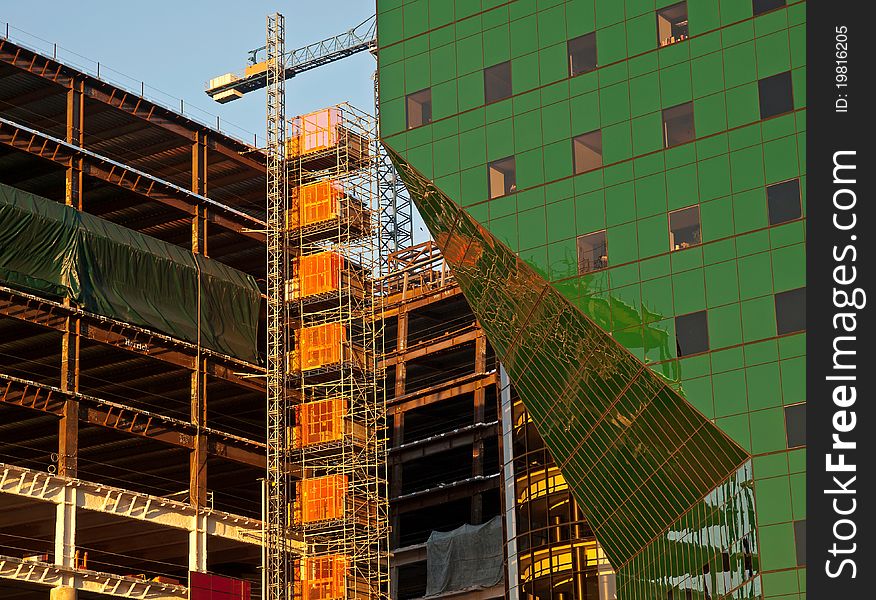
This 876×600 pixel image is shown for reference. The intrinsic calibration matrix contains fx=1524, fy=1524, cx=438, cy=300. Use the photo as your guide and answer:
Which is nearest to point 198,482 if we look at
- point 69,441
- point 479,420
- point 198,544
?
point 198,544

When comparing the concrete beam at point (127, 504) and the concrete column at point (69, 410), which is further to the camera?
the concrete column at point (69, 410)

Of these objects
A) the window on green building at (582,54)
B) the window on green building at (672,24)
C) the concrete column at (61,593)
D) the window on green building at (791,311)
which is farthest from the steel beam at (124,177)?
the window on green building at (791,311)

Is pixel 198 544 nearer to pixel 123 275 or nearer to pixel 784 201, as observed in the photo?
pixel 123 275

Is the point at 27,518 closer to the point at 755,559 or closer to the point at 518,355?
the point at 518,355

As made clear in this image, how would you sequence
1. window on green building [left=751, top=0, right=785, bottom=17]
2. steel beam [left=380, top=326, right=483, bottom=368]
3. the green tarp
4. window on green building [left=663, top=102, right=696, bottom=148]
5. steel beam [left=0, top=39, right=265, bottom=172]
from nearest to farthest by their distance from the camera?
window on green building [left=751, top=0, right=785, bottom=17]
window on green building [left=663, top=102, right=696, bottom=148]
the green tarp
steel beam [left=0, top=39, right=265, bottom=172]
steel beam [left=380, top=326, right=483, bottom=368]

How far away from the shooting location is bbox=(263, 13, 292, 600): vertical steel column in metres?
105

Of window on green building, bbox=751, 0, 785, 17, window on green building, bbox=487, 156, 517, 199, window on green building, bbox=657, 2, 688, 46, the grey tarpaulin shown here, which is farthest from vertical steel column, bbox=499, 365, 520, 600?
the grey tarpaulin

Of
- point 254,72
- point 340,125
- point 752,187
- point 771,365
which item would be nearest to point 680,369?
point 771,365

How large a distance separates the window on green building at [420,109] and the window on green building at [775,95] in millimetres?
16658

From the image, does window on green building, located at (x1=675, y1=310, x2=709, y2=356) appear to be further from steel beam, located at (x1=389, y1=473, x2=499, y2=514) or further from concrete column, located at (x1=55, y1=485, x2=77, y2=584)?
steel beam, located at (x1=389, y1=473, x2=499, y2=514)

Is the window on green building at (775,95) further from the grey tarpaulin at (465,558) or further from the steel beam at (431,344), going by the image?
the steel beam at (431,344)

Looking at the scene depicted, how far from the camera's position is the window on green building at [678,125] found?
5744cm

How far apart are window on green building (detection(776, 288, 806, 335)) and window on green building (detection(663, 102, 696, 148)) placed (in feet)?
25.4

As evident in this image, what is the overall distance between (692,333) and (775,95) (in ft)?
29.9
